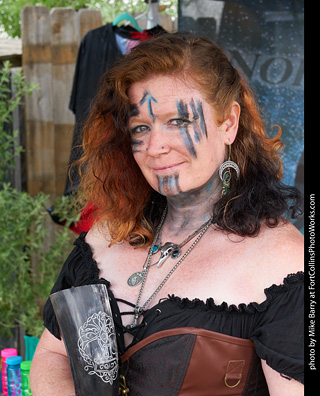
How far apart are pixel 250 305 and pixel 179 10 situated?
5.75ft

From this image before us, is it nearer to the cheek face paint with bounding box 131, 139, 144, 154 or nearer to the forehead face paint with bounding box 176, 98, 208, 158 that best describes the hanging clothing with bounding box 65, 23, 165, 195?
the cheek face paint with bounding box 131, 139, 144, 154

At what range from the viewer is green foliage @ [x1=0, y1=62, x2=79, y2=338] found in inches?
124

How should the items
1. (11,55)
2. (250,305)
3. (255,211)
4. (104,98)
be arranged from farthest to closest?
(11,55)
(104,98)
(255,211)
(250,305)

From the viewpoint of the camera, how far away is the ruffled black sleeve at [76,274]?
1665 millimetres

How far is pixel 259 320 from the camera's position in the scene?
4.43ft

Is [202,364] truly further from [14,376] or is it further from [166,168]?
[14,376]

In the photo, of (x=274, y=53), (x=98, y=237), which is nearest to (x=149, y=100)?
(x=98, y=237)

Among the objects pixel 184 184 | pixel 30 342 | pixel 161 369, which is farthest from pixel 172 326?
pixel 30 342

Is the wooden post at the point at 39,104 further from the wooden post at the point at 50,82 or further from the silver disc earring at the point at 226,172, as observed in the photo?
the silver disc earring at the point at 226,172

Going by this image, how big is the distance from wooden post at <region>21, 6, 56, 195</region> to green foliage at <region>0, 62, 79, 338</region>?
0.49 feet

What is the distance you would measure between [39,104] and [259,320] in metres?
2.65

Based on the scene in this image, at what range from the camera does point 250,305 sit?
4.44ft

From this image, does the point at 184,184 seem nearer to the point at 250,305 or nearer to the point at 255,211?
the point at 255,211

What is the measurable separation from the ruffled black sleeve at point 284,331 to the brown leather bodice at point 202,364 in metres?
0.06
